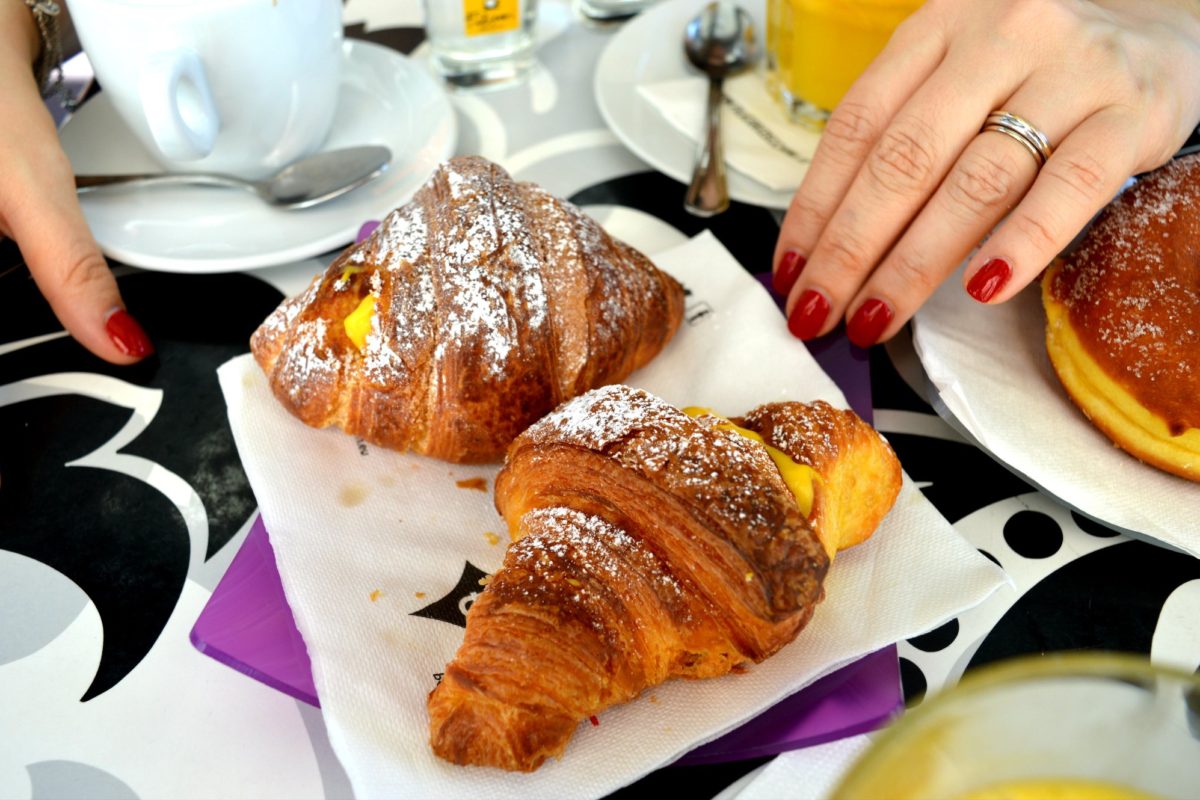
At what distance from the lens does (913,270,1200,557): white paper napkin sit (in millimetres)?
922

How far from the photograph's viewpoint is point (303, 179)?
1.32 meters

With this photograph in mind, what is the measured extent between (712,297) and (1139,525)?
532mm

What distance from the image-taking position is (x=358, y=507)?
37.3 inches

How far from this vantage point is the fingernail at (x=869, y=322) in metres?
1.08

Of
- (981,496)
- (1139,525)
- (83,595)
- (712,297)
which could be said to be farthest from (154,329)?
(1139,525)

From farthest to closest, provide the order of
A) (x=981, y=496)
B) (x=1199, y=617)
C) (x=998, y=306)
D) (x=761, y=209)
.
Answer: (x=761, y=209) → (x=998, y=306) → (x=981, y=496) → (x=1199, y=617)

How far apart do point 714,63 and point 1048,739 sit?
1311 millimetres

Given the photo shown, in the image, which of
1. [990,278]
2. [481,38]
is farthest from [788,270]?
[481,38]

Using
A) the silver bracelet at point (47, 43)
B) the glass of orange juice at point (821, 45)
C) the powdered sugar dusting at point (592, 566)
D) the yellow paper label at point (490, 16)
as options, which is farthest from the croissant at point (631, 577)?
the silver bracelet at point (47, 43)

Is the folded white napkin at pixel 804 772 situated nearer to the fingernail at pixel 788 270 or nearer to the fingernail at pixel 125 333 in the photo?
the fingernail at pixel 788 270

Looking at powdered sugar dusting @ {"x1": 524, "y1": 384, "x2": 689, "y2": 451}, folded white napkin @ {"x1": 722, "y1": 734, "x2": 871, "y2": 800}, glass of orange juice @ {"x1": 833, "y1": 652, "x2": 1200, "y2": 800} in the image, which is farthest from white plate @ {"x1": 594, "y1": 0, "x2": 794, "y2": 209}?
glass of orange juice @ {"x1": 833, "y1": 652, "x2": 1200, "y2": 800}

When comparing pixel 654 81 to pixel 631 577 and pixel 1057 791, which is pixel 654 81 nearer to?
pixel 631 577

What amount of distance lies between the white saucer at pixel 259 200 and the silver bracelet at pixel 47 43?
0.06 meters

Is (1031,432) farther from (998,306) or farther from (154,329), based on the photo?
(154,329)
